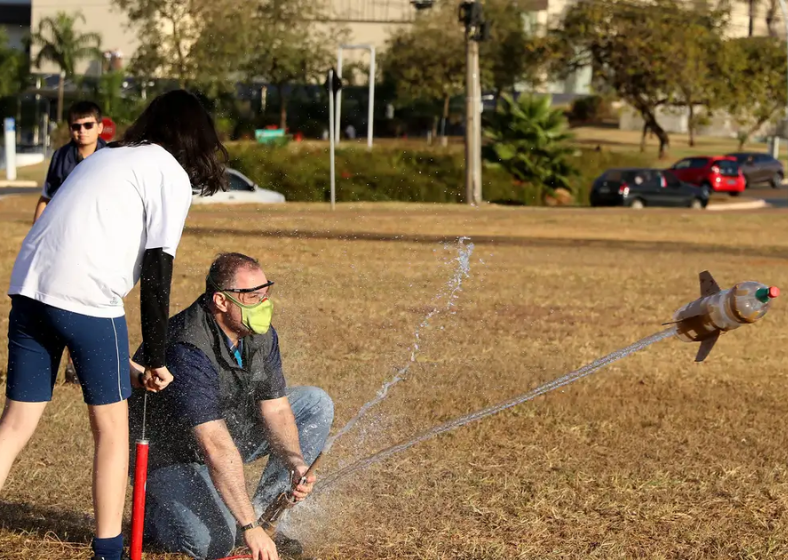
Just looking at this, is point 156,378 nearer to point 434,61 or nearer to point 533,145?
point 533,145

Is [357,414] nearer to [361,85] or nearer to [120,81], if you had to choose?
[120,81]

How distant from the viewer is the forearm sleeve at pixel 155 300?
12.4ft

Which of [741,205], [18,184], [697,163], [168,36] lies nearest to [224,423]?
[741,205]

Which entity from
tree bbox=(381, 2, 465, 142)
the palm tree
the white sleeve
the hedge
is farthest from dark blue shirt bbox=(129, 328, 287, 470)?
tree bbox=(381, 2, 465, 142)

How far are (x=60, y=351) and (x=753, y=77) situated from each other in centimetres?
5741

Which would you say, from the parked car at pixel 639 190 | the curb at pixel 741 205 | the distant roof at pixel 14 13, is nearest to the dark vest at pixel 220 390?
the parked car at pixel 639 190

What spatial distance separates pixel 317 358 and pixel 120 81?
44.2 metres

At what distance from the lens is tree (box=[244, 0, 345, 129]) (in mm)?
47781

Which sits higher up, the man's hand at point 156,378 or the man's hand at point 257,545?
the man's hand at point 156,378

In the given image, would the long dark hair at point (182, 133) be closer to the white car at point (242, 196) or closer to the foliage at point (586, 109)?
the white car at point (242, 196)

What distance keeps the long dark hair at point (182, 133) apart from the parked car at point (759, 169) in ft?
135

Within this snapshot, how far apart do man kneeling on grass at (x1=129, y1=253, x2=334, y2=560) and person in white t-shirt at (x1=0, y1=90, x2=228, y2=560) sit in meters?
0.25

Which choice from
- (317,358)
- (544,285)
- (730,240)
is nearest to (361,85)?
(730,240)

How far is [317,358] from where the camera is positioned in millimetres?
8156
